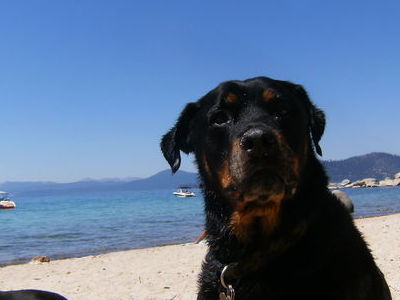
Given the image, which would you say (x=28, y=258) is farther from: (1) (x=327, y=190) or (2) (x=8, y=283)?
(1) (x=327, y=190)

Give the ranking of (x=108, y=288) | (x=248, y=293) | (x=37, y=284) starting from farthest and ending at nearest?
(x=37, y=284)
(x=108, y=288)
(x=248, y=293)

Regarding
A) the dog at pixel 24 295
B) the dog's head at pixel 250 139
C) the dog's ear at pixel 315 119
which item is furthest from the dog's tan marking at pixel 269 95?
the dog at pixel 24 295

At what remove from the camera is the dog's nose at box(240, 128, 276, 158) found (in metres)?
3.04

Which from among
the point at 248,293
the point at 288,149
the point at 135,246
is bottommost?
the point at 135,246

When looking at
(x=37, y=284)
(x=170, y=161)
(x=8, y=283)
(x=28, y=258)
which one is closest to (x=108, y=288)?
(x=37, y=284)

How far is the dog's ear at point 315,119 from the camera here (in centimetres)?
393

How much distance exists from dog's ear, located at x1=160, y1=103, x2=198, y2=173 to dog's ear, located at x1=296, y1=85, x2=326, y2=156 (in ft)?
3.03

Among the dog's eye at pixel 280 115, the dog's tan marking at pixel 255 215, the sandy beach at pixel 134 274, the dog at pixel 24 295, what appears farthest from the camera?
the sandy beach at pixel 134 274

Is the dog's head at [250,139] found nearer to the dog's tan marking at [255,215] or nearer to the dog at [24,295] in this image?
the dog's tan marking at [255,215]

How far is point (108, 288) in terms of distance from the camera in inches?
351

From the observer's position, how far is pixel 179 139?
4309mm

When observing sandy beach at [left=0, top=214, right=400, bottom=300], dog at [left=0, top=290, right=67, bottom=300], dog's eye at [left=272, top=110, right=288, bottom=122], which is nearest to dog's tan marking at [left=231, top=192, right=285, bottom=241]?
dog's eye at [left=272, top=110, right=288, bottom=122]

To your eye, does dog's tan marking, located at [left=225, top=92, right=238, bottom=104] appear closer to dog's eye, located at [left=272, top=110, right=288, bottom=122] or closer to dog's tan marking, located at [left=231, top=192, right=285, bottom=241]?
dog's eye, located at [left=272, top=110, right=288, bottom=122]

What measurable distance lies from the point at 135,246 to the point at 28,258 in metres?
4.05
